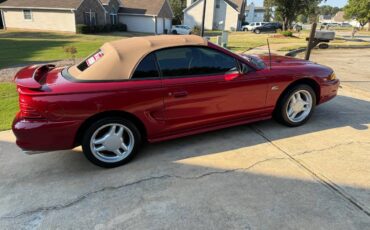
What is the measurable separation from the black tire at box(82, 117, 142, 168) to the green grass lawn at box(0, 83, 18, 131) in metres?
2.53

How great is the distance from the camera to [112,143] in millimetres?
3594

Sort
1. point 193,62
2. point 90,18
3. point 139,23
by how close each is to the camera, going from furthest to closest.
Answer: point 139,23 < point 90,18 < point 193,62

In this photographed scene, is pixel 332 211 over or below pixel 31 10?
below

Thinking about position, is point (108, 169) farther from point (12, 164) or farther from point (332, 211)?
point (332, 211)

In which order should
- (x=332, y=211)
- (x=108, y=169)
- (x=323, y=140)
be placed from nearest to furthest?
1. (x=332, y=211)
2. (x=108, y=169)
3. (x=323, y=140)

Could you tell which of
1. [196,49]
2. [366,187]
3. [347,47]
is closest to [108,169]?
[196,49]

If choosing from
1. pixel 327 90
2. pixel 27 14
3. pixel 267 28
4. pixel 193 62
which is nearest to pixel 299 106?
pixel 327 90

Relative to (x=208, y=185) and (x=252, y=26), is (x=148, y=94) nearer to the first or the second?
(x=208, y=185)

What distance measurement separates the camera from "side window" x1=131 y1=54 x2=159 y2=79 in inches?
142

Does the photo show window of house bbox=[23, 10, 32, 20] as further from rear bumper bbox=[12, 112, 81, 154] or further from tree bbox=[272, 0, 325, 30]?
rear bumper bbox=[12, 112, 81, 154]

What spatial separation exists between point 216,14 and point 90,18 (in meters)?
28.5

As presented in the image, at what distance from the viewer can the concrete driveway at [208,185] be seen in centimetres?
271

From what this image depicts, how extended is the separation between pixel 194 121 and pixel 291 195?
5.18ft

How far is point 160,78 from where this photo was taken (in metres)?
3.67
